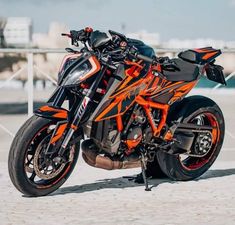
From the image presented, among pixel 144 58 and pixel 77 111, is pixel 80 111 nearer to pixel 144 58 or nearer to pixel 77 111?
pixel 77 111

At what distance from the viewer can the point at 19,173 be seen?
21.6 feet

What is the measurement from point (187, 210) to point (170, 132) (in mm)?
1250

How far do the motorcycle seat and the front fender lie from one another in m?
1.16

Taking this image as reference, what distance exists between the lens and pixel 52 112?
21.6ft

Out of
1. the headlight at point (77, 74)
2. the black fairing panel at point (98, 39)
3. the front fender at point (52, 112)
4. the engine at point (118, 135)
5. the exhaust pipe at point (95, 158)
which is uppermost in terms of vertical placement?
the black fairing panel at point (98, 39)

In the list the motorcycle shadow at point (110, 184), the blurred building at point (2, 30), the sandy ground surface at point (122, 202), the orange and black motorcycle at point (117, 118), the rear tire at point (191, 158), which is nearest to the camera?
the sandy ground surface at point (122, 202)

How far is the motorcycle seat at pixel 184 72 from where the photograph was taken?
739cm

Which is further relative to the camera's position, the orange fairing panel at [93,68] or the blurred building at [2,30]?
the blurred building at [2,30]

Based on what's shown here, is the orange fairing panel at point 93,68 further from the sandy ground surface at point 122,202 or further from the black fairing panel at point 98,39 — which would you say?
the sandy ground surface at point 122,202

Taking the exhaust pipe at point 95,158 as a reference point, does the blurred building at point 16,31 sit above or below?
above

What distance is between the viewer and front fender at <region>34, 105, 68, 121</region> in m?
6.54

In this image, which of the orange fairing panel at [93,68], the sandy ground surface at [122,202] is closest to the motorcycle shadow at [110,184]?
the sandy ground surface at [122,202]

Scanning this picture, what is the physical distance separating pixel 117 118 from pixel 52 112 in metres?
0.63

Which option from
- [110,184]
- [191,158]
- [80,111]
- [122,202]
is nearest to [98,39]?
[80,111]
